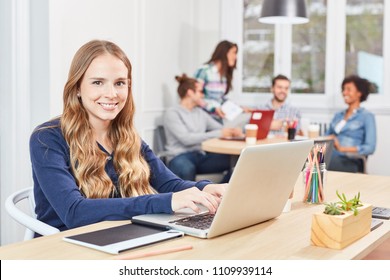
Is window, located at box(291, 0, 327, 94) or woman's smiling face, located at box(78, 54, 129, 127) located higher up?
window, located at box(291, 0, 327, 94)

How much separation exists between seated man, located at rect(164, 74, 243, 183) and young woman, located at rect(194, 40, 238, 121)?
301 mm

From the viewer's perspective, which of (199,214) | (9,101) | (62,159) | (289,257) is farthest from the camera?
(9,101)

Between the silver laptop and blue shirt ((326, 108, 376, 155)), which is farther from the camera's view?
blue shirt ((326, 108, 376, 155))

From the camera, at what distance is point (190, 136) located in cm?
477

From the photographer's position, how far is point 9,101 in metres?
3.84

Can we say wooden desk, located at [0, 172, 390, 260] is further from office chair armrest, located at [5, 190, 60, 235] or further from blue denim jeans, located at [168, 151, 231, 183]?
blue denim jeans, located at [168, 151, 231, 183]

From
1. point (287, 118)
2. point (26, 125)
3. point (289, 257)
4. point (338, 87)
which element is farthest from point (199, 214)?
point (338, 87)

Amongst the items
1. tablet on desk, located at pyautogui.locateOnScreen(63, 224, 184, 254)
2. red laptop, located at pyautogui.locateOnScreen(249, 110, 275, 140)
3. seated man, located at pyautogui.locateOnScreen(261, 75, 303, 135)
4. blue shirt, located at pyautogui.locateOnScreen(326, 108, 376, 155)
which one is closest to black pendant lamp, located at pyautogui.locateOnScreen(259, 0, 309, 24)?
red laptop, located at pyautogui.locateOnScreen(249, 110, 275, 140)

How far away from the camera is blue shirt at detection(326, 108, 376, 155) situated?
4845mm

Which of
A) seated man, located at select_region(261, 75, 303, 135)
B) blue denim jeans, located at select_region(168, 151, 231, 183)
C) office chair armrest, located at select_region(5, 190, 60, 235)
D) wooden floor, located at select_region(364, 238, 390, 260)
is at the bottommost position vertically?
blue denim jeans, located at select_region(168, 151, 231, 183)

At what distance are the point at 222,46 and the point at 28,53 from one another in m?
2.05

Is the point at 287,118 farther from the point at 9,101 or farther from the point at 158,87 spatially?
the point at 9,101

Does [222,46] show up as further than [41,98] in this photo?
Yes
